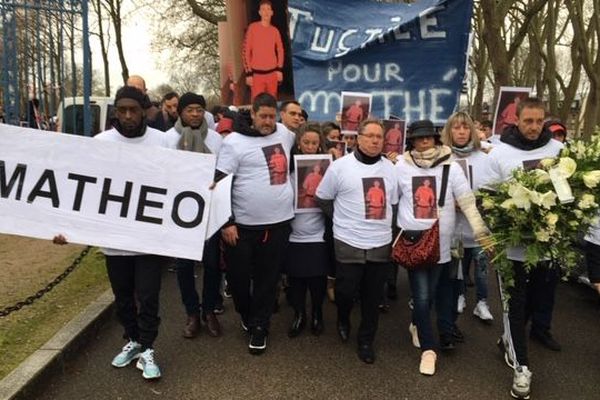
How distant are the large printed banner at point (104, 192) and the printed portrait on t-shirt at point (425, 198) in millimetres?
1503

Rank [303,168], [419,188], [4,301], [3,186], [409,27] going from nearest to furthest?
1. [3,186]
2. [419,188]
3. [303,168]
4. [4,301]
5. [409,27]

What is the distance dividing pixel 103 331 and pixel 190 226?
1.51m

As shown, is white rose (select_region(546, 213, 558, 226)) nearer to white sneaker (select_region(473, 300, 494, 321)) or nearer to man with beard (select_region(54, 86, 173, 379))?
white sneaker (select_region(473, 300, 494, 321))

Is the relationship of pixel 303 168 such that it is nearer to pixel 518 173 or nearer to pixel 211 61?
pixel 518 173

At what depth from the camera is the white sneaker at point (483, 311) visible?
17.8ft

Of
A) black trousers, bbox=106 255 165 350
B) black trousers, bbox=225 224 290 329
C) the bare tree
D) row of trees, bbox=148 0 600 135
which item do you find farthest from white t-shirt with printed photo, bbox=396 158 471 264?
the bare tree

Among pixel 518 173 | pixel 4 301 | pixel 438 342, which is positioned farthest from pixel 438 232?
pixel 4 301

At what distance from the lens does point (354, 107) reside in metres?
5.82

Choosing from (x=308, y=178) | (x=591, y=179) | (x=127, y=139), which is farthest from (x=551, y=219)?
(x=127, y=139)

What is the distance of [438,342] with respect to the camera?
4973 millimetres

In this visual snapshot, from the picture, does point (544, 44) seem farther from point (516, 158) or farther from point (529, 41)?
point (516, 158)

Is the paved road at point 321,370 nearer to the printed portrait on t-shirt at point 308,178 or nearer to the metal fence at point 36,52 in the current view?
the printed portrait on t-shirt at point 308,178

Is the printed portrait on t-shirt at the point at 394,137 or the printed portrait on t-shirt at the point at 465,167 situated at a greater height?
the printed portrait on t-shirt at the point at 394,137

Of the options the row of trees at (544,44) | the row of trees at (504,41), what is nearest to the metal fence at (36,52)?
the row of trees at (504,41)
